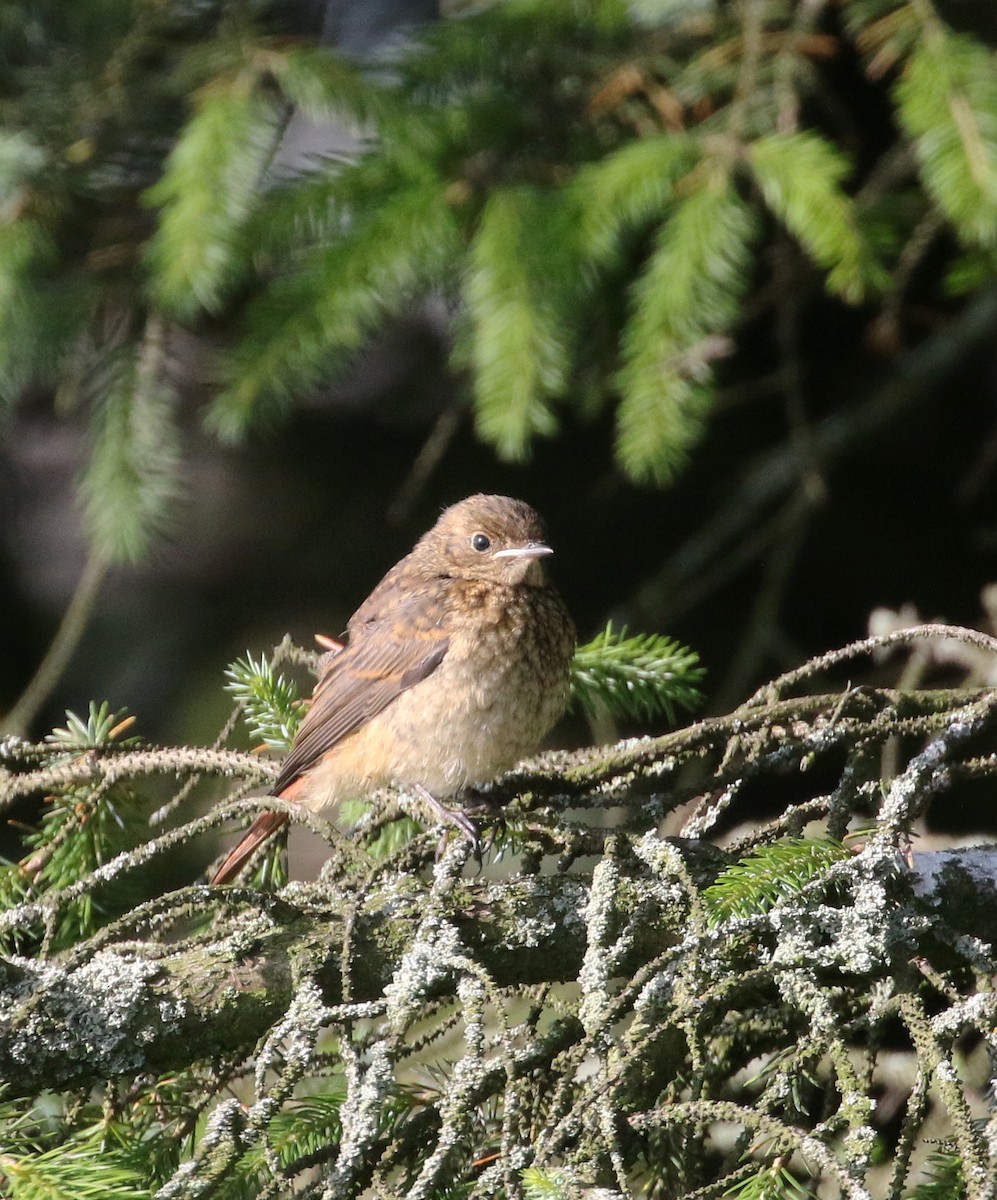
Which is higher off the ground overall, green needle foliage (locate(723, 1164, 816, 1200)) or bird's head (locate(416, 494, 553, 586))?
bird's head (locate(416, 494, 553, 586))

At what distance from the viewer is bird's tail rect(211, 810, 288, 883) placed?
9.52ft

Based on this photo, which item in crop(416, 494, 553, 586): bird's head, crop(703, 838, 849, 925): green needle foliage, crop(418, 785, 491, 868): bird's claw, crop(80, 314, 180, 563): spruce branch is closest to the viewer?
crop(703, 838, 849, 925): green needle foliage

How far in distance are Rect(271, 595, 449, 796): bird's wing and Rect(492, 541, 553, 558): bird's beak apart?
24cm

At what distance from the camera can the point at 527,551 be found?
12.0 feet

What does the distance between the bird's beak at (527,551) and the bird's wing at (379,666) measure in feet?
0.78

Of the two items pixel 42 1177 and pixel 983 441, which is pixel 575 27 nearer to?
pixel 983 441

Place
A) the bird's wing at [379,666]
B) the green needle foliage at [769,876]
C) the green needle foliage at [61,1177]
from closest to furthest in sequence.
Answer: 1. the green needle foliage at [61,1177]
2. the green needle foliage at [769,876]
3. the bird's wing at [379,666]

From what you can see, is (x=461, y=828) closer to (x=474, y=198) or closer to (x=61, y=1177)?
(x=61, y=1177)

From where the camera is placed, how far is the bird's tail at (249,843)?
2.90 metres

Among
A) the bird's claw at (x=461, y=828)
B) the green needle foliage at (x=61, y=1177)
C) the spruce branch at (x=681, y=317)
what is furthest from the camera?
the spruce branch at (x=681, y=317)

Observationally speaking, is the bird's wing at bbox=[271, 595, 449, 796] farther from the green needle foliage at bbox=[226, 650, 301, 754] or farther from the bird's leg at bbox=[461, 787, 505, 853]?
the bird's leg at bbox=[461, 787, 505, 853]

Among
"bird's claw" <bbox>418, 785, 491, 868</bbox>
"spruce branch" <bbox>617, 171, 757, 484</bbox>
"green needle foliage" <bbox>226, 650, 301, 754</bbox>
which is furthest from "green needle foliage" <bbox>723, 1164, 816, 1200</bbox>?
"spruce branch" <bbox>617, 171, 757, 484</bbox>

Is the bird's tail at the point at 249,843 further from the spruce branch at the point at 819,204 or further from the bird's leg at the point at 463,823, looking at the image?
the spruce branch at the point at 819,204

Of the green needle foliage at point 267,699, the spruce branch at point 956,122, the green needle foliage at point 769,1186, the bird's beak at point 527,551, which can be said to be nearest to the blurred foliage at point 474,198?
the spruce branch at point 956,122
